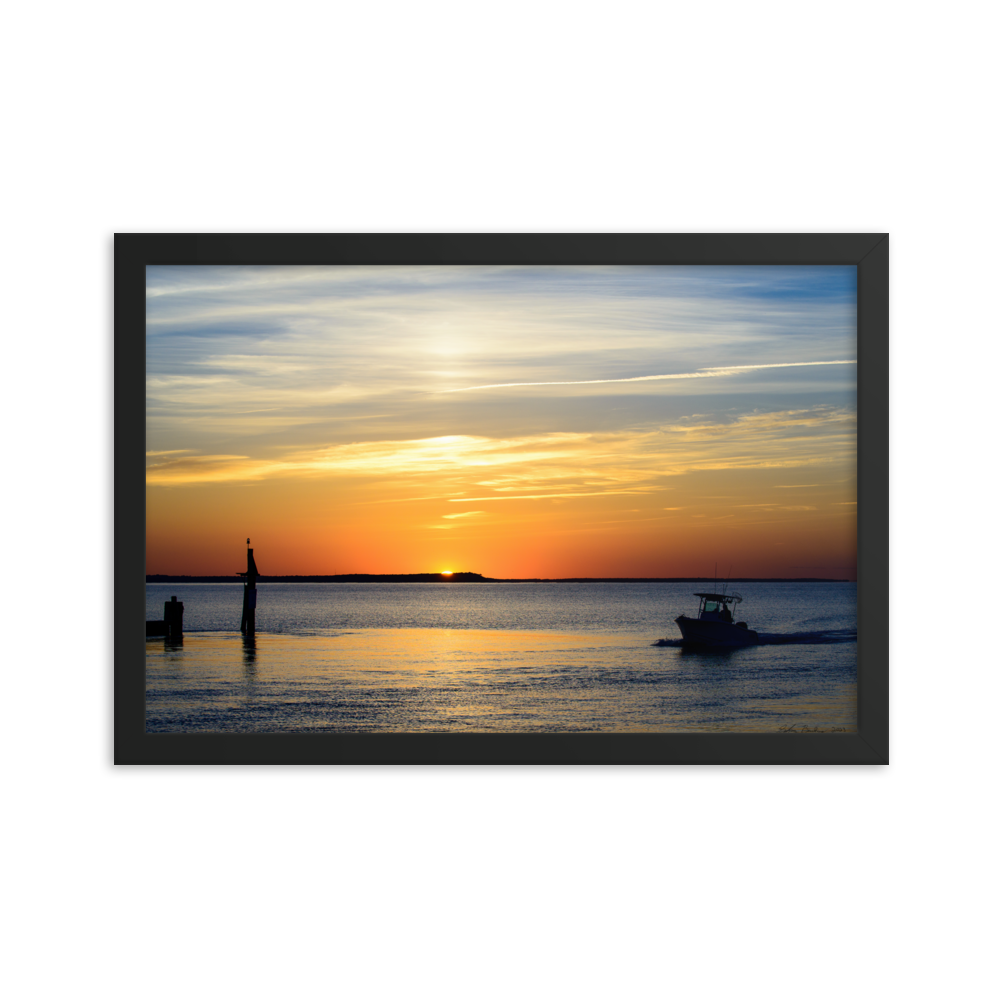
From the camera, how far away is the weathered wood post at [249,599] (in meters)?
6.37

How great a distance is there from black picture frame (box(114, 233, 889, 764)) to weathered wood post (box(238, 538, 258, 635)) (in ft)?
5.29

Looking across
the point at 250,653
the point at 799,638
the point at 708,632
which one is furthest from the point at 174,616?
the point at 799,638

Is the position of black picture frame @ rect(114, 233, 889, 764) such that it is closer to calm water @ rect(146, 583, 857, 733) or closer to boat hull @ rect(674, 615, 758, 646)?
calm water @ rect(146, 583, 857, 733)

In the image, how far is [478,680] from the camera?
206 inches

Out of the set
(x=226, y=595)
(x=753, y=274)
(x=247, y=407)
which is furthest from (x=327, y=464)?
(x=753, y=274)
